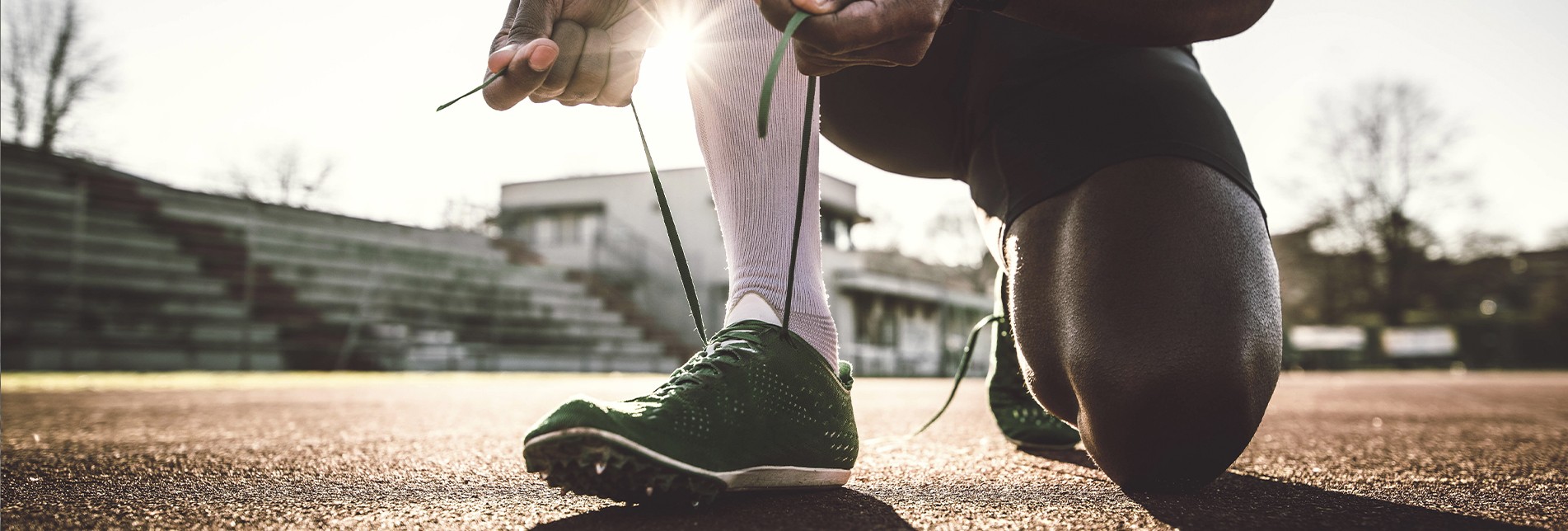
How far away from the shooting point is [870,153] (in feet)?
4.38

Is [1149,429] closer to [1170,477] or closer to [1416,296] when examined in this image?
→ [1170,477]

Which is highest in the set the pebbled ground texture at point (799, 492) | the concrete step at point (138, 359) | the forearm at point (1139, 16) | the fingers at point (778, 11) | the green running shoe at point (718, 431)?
the forearm at point (1139, 16)

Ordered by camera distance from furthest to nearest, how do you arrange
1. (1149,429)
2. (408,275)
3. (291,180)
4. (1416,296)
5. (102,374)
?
(1416,296) < (291,180) < (408,275) < (102,374) < (1149,429)

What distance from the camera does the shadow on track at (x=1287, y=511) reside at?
652 mm

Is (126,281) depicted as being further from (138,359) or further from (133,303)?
(138,359)

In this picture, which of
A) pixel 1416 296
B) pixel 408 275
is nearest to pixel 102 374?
pixel 408 275

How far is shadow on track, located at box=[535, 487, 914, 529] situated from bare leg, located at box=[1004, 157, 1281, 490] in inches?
10.9

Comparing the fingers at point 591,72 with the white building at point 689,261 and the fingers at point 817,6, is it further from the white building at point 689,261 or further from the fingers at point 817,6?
the white building at point 689,261

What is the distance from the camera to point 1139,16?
722 millimetres

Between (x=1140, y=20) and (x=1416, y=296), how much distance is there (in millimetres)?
25034

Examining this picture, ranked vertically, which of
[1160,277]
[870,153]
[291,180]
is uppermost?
[291,180]

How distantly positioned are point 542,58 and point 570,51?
135 millimetres

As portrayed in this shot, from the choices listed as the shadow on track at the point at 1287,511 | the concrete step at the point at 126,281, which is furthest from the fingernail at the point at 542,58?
the concrete step at the point at 126,281

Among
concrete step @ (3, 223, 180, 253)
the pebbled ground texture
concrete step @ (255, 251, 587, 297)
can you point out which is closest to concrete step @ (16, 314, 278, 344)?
concrete step @ (3, 223, 180, 253)
